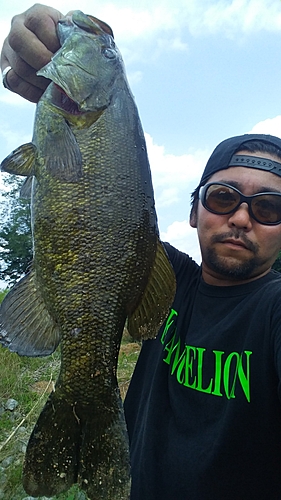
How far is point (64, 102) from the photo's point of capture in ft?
6.12

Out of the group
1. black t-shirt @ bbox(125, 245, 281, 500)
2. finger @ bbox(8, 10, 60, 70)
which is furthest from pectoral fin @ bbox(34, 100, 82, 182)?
black t-shirt @ bbox(125, 245, 281, 500)

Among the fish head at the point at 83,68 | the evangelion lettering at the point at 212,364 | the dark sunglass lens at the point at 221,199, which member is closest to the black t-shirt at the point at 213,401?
the evangelion lettering at the point at 212,364

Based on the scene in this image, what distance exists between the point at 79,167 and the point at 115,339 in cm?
69

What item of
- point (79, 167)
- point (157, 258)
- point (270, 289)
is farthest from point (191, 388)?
point (79, 167)

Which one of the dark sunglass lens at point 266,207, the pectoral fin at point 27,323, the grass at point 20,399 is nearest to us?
the pectoral fin at point 27,323

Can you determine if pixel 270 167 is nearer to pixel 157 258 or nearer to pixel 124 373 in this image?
pixel 157 258

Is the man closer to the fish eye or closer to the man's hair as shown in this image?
the man's hair

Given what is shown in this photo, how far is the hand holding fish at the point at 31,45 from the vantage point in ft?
6.16

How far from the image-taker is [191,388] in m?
2.16

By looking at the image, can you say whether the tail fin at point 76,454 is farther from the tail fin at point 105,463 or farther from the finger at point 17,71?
the finger at point 17,71

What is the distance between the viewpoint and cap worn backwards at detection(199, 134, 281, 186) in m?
2.36

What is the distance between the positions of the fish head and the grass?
254 centimetres

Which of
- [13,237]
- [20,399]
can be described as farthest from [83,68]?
[13,237]

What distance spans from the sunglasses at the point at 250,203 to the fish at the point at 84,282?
2.30 feet
